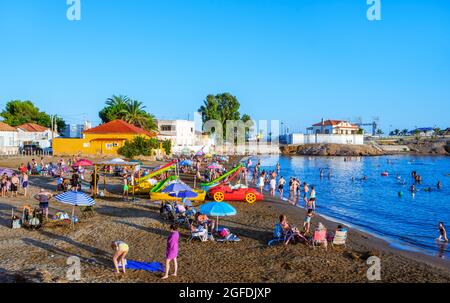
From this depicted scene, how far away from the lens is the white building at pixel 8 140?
170 ft

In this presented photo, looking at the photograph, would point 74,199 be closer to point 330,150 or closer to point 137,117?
point 137,117

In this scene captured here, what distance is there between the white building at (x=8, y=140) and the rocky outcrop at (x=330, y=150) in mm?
64566

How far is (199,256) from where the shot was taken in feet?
40.3

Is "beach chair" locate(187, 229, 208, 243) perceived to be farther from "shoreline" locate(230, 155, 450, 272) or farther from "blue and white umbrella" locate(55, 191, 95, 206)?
"shoreline" locate(230, 155, 450, 272)

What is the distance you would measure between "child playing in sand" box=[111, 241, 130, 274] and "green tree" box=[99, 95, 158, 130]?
2273 inches

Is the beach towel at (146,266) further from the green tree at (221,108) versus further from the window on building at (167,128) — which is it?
the green tree at (221,108)

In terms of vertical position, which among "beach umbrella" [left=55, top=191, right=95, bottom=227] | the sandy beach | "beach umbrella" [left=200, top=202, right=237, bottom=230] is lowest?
the sandy beach

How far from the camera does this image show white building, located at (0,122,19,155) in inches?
2041

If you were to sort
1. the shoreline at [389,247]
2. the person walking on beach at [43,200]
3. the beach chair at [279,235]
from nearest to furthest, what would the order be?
1. the shoreline at [389,247]
2. the beach chair at [279,235]
3. the person walking on beach at [43,200]

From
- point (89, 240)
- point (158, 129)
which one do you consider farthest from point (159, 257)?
point (158, 129)

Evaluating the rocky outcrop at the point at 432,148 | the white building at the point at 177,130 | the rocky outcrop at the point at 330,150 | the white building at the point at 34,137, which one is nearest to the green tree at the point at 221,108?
the white building at the point at 177,130

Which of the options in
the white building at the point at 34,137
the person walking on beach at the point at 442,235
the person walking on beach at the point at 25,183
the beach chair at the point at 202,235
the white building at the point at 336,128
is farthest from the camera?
the white building at the point at 336,128

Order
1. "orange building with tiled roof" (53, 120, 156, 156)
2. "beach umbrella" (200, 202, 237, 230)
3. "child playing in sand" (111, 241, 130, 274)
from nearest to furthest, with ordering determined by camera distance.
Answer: "child playing in sand" (111, 241, 130, 274)
"beach umbrella" (200, 202, 237, 230)
"orange building with tiled roof" (53, 120, 156, 156)

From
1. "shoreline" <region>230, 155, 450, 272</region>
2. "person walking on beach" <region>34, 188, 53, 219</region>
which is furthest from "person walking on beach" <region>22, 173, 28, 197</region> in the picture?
"shoreline" <region>230, 155, 450, 272</region>
